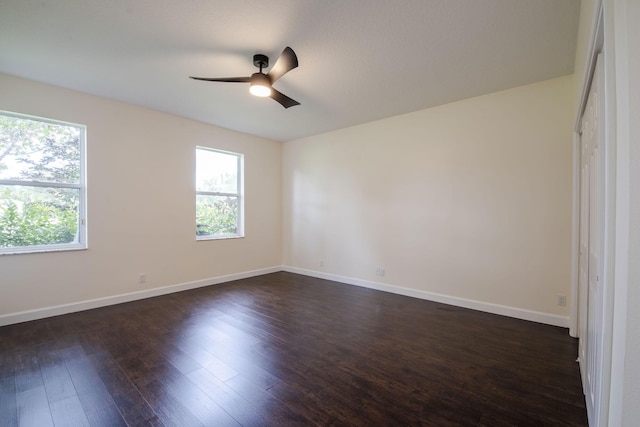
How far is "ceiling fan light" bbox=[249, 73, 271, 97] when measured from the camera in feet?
8.52

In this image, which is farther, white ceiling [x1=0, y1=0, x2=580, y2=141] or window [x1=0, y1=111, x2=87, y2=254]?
window [x1=0, y1=111, x2=87, y2=254]

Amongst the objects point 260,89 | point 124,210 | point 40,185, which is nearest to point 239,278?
point 124,210

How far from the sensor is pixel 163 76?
120 inches

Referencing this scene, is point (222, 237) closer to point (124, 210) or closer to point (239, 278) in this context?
point (239, 278)

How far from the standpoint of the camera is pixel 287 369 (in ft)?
7.25

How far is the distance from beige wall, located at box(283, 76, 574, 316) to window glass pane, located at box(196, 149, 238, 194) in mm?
1583

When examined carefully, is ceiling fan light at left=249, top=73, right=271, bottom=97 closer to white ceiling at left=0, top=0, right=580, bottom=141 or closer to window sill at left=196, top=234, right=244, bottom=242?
white ceiling at left=0, top=0, right=580, bottom=141

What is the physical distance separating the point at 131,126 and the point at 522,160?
5045 mm

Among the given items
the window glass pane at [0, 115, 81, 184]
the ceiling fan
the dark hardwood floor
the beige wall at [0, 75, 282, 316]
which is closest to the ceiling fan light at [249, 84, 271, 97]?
the ceiling fan

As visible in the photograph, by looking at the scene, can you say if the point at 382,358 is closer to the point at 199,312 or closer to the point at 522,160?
the point at 199,312

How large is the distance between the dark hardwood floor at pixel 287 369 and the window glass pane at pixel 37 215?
0.95 metres

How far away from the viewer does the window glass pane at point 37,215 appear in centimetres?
308

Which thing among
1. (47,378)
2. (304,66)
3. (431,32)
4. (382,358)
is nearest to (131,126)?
(304,66)

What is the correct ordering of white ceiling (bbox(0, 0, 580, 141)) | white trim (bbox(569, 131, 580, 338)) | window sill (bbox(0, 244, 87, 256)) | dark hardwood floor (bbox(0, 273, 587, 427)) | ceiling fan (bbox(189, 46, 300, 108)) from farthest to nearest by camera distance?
window sill (bbox(0, 244, 87, 256)) → white trim (bbox(569, 131, 580, 338)) → ceiling fan (bbox(189, 46, 300, 108)) → white ceiling (bbox(0, 0, 580, 141)) → dark hardwood floor (bbox(0, 273, 587, 427))
